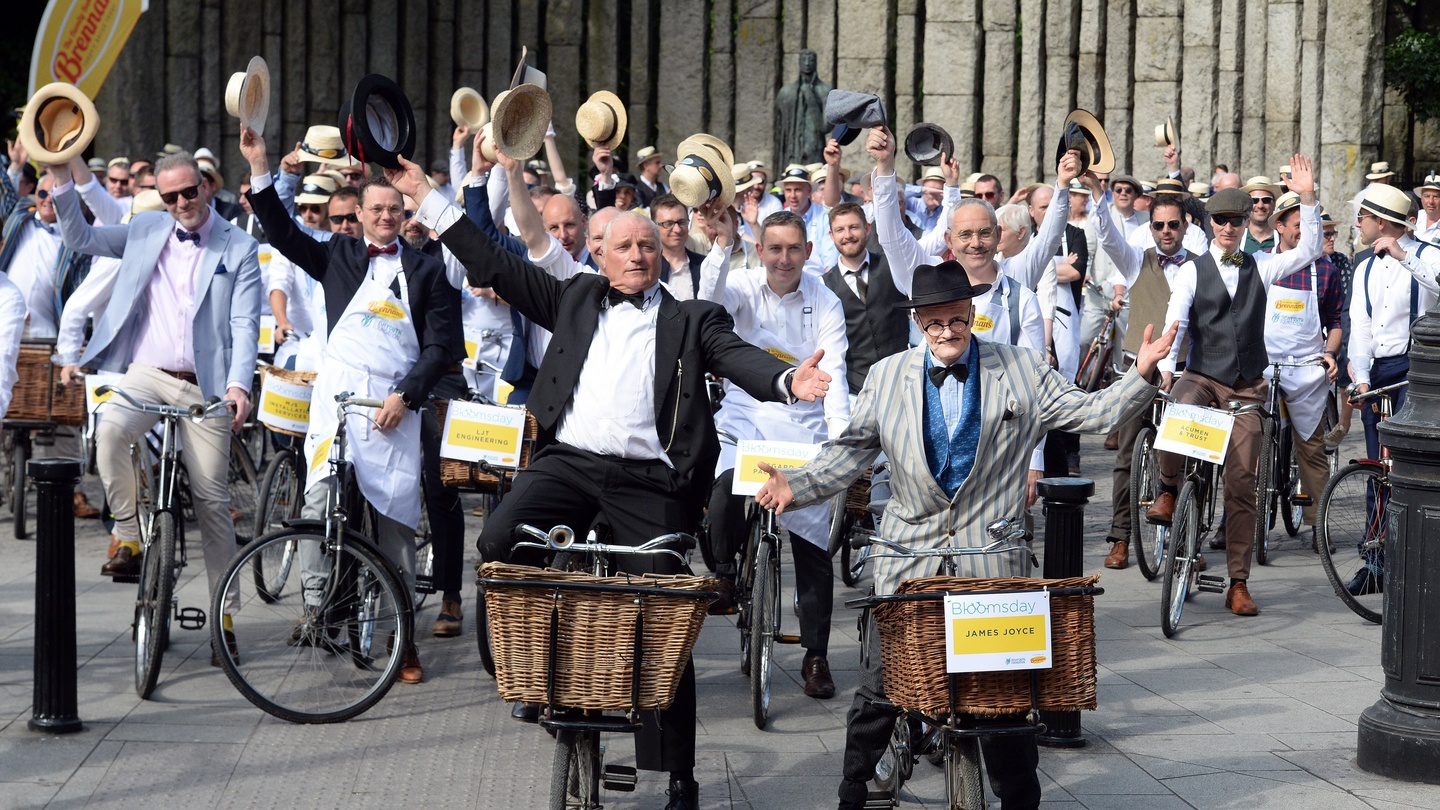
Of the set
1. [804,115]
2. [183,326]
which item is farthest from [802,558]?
[804,115]

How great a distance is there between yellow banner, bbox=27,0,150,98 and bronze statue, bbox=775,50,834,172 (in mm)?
7854

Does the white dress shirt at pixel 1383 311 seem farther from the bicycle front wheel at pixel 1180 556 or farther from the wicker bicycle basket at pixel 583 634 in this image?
the wicker bicycle basket at pixel 583 634

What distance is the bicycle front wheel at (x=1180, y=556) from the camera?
7.78 m

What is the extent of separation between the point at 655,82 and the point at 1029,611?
52.6 feet

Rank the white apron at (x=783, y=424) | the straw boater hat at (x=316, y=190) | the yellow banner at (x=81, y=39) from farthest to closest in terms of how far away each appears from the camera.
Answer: the yellow banner at (x=81, y=39) < the straw boater hat at (x=316, y=190) < the white apron at (x=783, y=424)

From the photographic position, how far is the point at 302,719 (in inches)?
240

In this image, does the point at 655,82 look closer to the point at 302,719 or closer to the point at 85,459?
the point at 85,459

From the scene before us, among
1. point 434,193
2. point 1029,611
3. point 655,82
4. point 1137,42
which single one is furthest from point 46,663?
point 1137,42

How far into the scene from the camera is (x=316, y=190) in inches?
440

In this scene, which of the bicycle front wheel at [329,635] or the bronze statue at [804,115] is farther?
the bronze statue at [804,115]

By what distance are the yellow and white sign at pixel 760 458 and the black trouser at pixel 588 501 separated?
34.1 inches

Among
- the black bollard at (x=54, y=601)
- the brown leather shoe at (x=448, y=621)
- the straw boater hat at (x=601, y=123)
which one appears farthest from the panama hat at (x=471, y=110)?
the black bollard at (x=54, y=601)

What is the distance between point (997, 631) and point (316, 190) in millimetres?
8091

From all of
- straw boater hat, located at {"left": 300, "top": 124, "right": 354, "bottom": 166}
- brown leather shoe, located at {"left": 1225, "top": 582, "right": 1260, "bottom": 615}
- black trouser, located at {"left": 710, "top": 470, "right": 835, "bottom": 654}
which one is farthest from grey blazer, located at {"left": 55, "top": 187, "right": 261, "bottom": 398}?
straw boater hat, located at {"left": 300, "top": 124, "right": 354, "bottom": 166}
